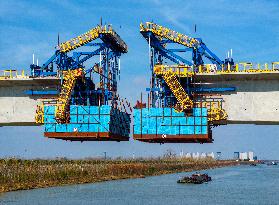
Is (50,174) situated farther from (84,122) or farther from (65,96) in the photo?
(65,96)

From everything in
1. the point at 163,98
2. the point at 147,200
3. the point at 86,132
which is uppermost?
the point at 163,98

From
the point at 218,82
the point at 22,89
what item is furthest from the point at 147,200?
the point at 22,89

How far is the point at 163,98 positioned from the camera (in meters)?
68.1

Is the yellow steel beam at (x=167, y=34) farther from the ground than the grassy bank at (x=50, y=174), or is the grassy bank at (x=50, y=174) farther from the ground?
the yellow steel beam at (x=167, y=34)

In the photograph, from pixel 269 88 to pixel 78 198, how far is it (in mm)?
26624

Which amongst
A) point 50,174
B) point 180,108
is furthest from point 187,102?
point 50,174

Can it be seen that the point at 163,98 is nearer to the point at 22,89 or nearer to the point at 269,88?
the point at 269,88

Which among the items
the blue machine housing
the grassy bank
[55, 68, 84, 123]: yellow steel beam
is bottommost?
the grassy bank

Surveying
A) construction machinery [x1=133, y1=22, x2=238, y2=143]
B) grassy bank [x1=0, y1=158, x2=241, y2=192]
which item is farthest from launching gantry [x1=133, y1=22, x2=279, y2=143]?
grassy bank [x1=0, y1=158, x2=241, y2=192]

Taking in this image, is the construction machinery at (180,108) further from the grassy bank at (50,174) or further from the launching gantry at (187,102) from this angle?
the grassy bank at (50,174)

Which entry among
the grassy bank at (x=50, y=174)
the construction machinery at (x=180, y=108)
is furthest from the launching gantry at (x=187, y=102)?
the grassy bank at (x=50, y=174)

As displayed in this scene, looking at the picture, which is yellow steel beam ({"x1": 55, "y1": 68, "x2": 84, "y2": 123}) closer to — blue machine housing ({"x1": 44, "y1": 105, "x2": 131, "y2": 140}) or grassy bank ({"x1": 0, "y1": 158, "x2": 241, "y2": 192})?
blue machine housing ({"x1": 44, "y1": 105, "x2": 131, "y2": 140})

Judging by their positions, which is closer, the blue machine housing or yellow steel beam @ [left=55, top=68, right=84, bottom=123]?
yellow steel beam @ [left=55, top=68, right=84, bottom=123]

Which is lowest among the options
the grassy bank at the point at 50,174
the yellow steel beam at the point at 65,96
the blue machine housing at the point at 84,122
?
the grassy bank at the point at 50,174
